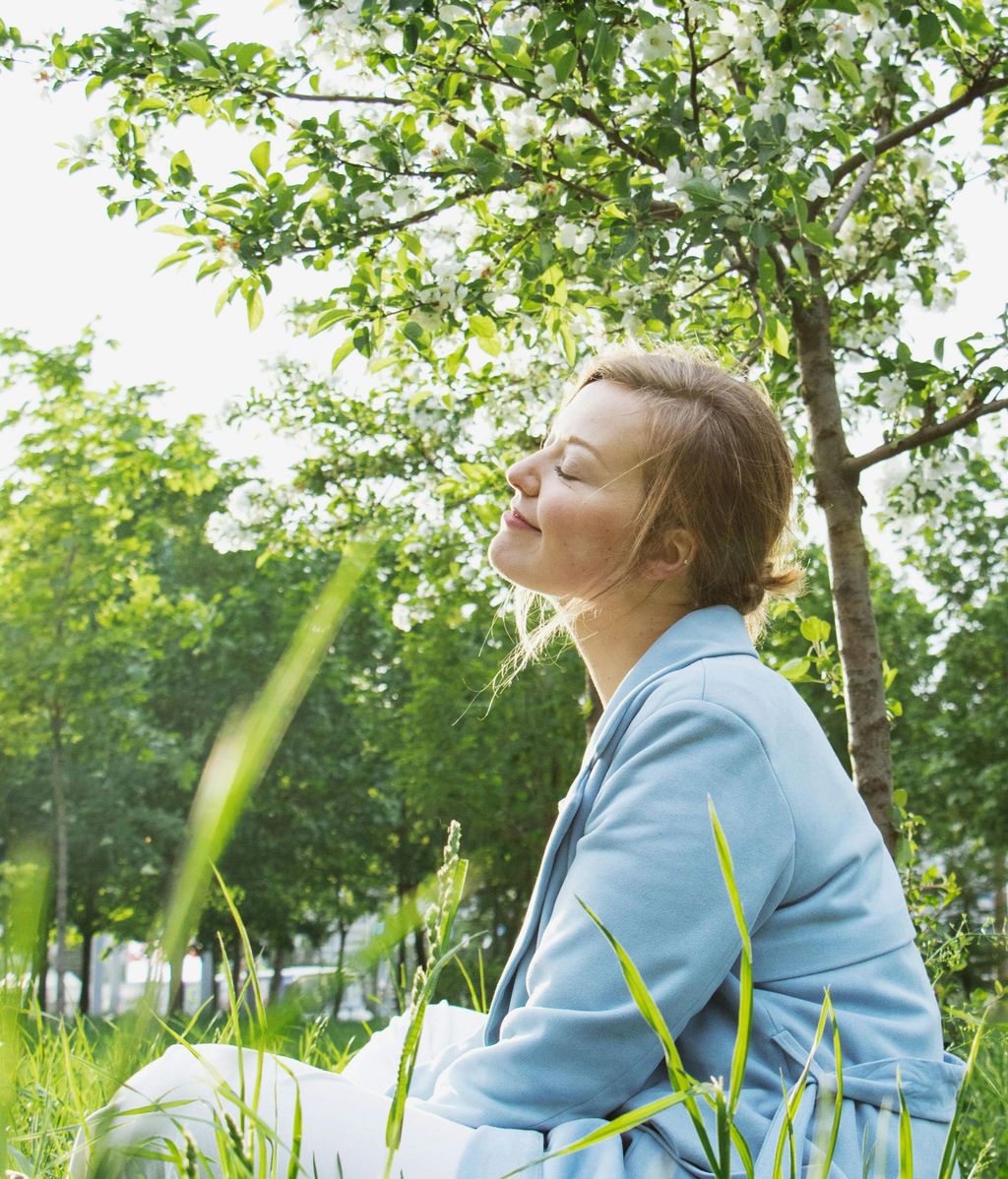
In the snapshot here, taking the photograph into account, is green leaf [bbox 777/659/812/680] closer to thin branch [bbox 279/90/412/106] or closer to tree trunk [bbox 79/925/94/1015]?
thin branch [bbox 279/90/412/106]

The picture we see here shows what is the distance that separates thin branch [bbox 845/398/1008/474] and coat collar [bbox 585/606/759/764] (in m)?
1.68

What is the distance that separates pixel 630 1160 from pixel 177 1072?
47cm

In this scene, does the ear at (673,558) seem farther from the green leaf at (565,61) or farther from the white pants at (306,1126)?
the green leaf at (565,61)

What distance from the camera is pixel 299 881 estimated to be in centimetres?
2222

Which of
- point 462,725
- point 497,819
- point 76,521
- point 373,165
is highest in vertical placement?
point 76,521

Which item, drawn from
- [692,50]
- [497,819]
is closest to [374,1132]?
[692,50]

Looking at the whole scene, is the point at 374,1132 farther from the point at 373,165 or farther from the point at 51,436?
the point at 51,436

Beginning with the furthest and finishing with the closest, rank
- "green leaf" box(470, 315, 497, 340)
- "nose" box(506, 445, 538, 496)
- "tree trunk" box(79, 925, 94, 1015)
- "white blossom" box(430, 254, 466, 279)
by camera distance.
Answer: "tree trunk" box(79, 925, 94, 1015)
"green leaf" box(470, 315, 497, 340)
"white blossom" box(430, 254, 466, 279)
"nose" box(506, 445, 538, 496)

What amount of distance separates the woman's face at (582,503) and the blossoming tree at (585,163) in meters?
0.98

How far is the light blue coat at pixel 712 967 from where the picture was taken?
135 cm

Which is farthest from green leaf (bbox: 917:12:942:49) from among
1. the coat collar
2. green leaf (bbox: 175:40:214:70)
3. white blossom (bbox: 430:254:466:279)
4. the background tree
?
the background tree

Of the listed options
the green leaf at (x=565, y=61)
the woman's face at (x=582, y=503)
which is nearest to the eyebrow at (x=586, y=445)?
the woman's face at (x=582, y=503)

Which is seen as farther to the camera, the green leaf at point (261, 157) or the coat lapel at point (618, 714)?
the green leaf at point (261, 157)

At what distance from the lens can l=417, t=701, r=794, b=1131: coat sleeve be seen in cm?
136
